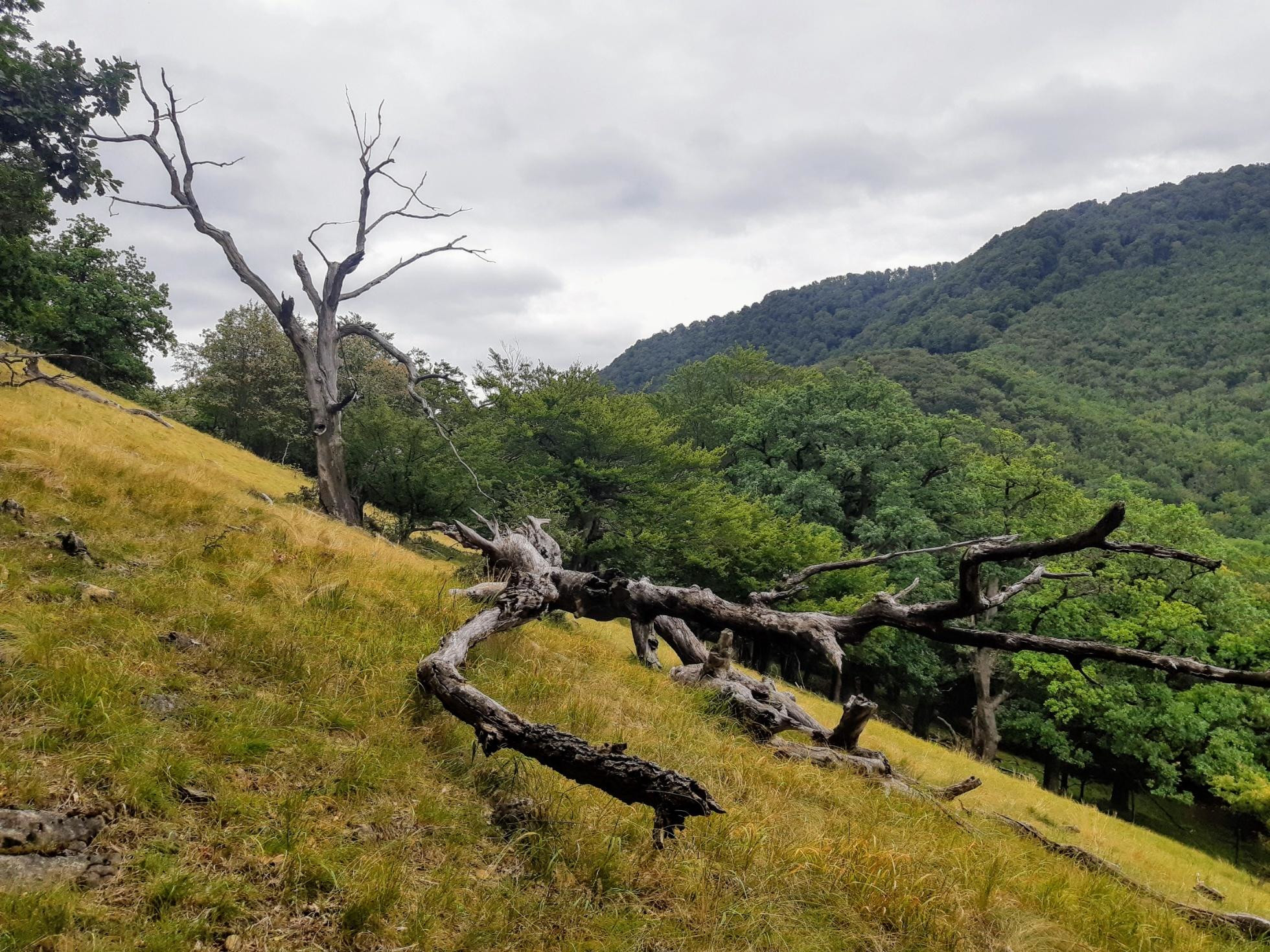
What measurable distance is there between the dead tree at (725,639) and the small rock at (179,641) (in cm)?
158

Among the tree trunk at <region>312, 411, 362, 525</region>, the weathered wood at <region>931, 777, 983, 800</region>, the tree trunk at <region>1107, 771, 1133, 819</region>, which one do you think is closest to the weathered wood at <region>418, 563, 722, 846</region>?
the weathered wood at <region>931, 777, 983, 800</region>

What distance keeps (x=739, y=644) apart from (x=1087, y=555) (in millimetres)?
16028

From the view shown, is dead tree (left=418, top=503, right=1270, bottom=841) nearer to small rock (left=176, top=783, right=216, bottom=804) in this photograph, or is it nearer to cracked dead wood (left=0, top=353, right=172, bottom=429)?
small rock (left=176, top=783, right=216, bottom=804)

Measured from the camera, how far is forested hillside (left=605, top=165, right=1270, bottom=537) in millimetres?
72438

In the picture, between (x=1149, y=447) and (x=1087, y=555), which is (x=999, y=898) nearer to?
(x=1087, y=555)

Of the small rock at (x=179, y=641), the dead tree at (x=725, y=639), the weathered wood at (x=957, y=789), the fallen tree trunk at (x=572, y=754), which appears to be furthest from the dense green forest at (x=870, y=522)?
the weathered wood at (x=957, y=789)

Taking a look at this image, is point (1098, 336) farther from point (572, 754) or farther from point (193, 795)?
point (193, 795)

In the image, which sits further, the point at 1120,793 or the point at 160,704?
the point at 1120,793

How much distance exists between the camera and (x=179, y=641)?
4180 mm

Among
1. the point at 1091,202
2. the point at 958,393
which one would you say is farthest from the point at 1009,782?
the point at 1091,202

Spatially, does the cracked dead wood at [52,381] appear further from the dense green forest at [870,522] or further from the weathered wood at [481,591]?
the weathered wood at [481,591]

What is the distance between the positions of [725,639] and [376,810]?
15.5 ft

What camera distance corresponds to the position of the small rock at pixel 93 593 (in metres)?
4.43

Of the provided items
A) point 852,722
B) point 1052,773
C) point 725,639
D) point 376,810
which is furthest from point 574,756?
point 1052,773
